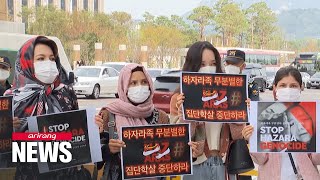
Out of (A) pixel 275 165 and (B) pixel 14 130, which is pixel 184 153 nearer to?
(A) pixel 275 165

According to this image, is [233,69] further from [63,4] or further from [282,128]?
[63,4]

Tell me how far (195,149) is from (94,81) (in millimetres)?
17873

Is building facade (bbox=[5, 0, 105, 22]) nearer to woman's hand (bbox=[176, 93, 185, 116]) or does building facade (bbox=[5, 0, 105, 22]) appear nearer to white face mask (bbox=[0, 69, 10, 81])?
white face mask (bbox=[0, 69, 10, 81])

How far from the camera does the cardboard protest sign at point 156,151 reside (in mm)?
3338

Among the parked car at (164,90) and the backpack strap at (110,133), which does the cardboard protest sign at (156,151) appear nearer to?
the backpack strap at (110,133)

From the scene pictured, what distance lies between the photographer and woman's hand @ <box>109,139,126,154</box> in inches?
130

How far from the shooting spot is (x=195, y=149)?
3418 mm

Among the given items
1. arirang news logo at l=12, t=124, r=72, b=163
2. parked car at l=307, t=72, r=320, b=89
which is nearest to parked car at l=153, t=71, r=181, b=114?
arirang news logo at l=12, t=124, r=72, b=163

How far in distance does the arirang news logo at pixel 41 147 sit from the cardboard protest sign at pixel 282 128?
121 centimetres

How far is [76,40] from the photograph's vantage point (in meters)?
47.6

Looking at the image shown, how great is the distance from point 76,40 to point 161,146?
4519 centimetres

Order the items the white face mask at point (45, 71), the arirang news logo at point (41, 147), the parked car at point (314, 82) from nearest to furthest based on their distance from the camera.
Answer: the arirang news logo at point (41, 147), the white face mask at point (45, 71), the parked car at point (314, 82)

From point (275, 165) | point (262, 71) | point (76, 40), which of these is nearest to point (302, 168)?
point (275, 165)

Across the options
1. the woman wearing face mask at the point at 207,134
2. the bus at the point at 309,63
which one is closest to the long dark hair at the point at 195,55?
the woman wearing face mask at the point at 207,134
